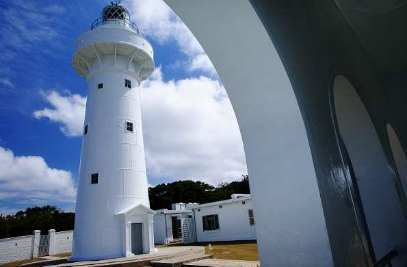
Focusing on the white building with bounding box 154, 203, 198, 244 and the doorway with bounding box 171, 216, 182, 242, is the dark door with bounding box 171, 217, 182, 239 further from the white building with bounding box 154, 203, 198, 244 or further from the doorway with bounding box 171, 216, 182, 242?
the white building with bounding box 154, 203, 198, 244

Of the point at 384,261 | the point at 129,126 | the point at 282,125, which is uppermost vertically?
the point at 129,126

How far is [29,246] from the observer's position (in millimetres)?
15383

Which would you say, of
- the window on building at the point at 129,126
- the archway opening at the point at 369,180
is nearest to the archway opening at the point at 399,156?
the archway opening at the point at 369,180

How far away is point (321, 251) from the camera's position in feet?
3.92

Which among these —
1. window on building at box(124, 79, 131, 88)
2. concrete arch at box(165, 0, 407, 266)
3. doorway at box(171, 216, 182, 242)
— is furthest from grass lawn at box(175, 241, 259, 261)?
doorway at box(171, 216, 182, 242)

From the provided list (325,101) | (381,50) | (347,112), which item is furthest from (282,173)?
(381,50)

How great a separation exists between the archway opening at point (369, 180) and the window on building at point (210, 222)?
46.2 feet

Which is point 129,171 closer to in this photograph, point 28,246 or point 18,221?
point 28,246

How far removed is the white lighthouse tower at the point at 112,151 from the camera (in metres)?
10.5

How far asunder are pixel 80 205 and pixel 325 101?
36.6 ft

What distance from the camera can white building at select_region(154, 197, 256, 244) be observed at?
14.9 m

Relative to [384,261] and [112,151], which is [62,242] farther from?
[384,261]

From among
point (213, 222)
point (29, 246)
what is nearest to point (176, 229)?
point (213, 222)

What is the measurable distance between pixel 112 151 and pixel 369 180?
10.2 metres
